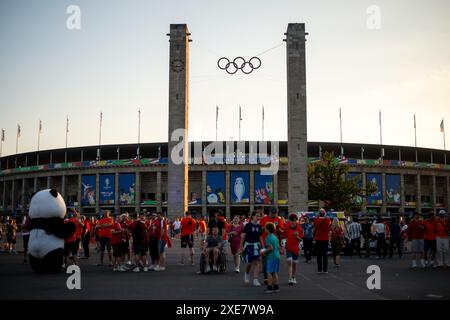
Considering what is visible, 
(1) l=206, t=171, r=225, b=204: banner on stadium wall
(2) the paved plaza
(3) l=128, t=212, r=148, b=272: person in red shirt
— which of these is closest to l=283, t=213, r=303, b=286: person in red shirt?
(2) the paved plaza

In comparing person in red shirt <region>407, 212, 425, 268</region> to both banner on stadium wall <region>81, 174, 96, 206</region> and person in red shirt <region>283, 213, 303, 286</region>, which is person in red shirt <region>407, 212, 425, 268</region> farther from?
banner on stadium wall <region>81, 174, 96, 206</region>

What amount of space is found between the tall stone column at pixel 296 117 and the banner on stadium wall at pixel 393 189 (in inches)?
1289

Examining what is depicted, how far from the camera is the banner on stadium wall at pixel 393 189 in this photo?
7431cm

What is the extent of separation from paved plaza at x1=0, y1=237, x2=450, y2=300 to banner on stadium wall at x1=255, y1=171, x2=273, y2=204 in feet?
178

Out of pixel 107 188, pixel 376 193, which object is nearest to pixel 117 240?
pixel 107 188

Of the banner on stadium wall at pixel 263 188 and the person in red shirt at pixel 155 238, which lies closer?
the person in red shirt at pixel 155 238

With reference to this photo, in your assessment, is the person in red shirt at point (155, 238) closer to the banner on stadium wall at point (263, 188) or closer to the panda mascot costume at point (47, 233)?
the panda mascot costume at point (47, 233)

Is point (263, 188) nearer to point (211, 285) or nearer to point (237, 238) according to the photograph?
point (237, 238)

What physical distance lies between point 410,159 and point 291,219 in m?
73.1

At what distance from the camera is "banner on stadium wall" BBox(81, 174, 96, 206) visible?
75125 mm

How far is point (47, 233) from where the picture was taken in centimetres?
1554

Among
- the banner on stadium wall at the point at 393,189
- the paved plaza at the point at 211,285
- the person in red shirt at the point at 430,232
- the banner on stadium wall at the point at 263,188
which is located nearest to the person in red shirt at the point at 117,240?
the paved plaza at the point at 211,285
